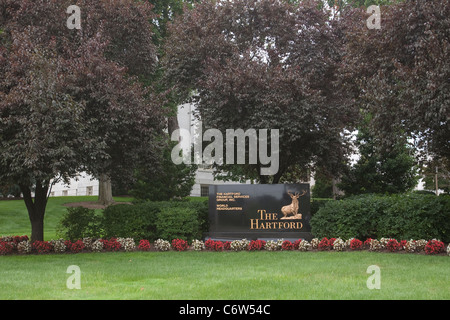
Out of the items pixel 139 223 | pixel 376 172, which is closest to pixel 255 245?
pixel 139 223

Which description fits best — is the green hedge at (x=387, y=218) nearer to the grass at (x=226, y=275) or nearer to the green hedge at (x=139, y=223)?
the grass at (x=226, y=275)

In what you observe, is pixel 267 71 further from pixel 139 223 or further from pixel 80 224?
pixel 80 224

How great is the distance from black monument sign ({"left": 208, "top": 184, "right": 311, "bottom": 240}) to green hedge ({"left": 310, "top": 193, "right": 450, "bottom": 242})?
722 mm

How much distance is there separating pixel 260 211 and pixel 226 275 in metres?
6.33

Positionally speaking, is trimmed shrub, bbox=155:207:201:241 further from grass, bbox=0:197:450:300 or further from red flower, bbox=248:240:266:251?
red flower, bbox=248:240:266:251

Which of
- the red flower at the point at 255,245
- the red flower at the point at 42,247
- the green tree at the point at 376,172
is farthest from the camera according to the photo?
the green tree at the point at 376,172

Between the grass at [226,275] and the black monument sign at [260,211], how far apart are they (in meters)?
2.22

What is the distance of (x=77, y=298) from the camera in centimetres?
683

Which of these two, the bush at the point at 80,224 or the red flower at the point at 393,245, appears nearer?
the red flower at the point at 393,245

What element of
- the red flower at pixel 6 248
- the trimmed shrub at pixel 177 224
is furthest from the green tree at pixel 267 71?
the red flower at pixel 6 248

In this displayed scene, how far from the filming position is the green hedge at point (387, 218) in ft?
40.1

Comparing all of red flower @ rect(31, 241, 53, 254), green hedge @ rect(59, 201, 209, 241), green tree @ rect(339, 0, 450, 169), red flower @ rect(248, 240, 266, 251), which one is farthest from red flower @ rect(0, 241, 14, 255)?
green tree @ rect(339, 0, 450, 169)

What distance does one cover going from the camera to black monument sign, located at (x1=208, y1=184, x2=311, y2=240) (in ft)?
48.4

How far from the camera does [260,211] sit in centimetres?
1491
